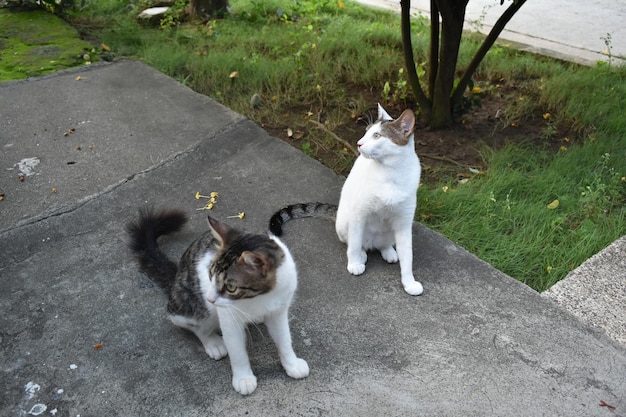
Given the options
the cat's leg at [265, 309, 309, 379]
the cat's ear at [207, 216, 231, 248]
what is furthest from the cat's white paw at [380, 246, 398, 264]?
the cat's ear at [207, 216, 231, 248]

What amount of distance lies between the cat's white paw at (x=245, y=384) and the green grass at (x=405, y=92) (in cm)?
166

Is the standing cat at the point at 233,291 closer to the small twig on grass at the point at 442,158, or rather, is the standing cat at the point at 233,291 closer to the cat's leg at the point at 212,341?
the cat's leg at the point at 212,341

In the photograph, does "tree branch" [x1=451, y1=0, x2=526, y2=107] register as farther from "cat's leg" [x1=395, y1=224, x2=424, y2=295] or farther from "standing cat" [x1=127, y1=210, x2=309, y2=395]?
"standing cat" [x1=127, y1=210, x2=309, y2=395]

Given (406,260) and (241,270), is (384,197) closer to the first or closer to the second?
(406,260)

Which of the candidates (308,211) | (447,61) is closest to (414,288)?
(308,211)

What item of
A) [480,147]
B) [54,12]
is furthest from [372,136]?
[54,12]

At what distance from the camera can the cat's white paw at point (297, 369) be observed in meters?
2.18

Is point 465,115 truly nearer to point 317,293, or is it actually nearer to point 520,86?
point 520,86

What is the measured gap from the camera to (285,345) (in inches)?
84.0

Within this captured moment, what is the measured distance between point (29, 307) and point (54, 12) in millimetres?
5701

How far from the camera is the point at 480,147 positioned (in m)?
4.10

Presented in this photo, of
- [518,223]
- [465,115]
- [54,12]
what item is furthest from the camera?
[54,12]

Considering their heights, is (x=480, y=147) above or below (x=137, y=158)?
above

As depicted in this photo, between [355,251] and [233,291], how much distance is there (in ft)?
3.52
